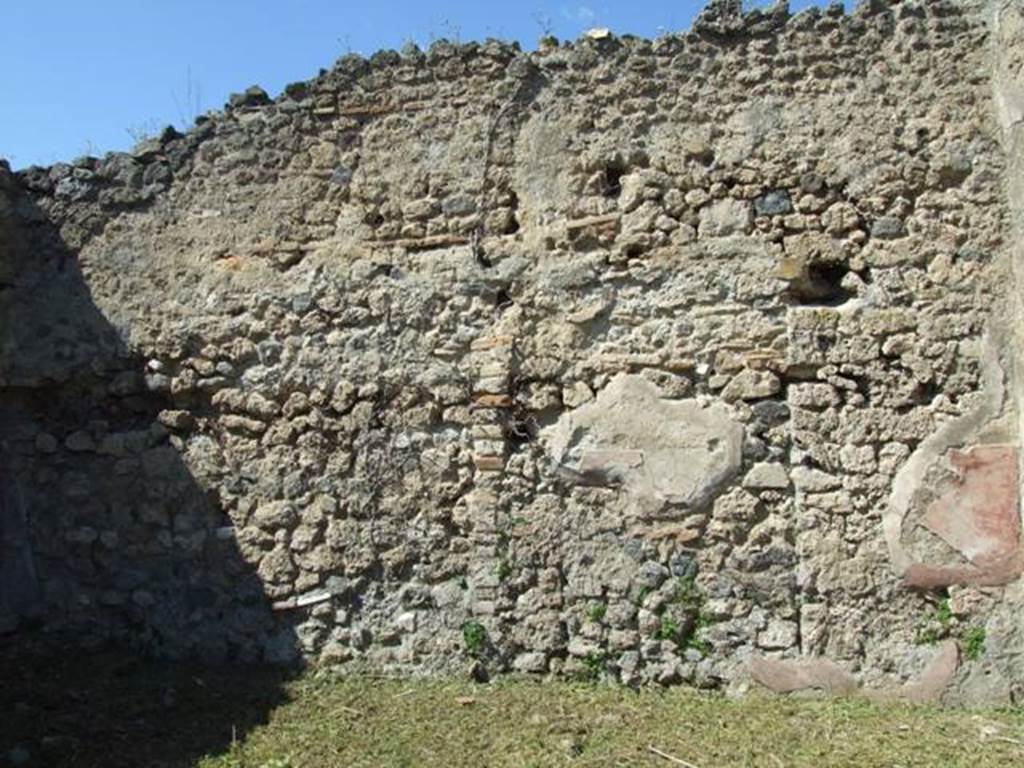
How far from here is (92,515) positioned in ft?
18.5

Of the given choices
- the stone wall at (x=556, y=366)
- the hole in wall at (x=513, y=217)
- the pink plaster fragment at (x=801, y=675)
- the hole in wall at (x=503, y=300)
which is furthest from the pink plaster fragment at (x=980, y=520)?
the hole in wall at (x=513, y=217)

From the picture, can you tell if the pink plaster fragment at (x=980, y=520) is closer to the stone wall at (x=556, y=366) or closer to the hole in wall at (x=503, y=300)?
the stone wall at (x=556, y=366)

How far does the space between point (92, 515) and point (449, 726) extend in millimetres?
2312

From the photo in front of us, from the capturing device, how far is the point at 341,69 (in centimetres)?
553

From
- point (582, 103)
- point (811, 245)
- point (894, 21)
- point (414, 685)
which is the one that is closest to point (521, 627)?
point (414, 685)

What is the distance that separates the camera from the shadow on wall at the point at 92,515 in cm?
537

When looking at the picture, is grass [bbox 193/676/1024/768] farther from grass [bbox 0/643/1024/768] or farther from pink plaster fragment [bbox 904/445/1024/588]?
pink plaster fragment [bbox 904/445/1024/588]

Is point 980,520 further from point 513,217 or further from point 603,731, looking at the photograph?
point 513,217

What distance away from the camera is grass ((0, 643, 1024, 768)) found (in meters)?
4.12

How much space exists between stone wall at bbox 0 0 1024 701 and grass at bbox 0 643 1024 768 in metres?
0.22

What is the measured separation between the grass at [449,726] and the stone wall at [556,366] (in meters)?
0.22

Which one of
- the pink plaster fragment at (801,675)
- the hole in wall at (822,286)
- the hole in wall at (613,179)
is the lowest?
the pink plaster fragment at (801,675)

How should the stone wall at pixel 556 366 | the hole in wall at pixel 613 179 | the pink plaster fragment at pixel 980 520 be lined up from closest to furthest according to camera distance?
the pink plaster fragment at pixel 980 520 < the stone wall at pixel 556 366 < the hole in wall at pixel 613 179

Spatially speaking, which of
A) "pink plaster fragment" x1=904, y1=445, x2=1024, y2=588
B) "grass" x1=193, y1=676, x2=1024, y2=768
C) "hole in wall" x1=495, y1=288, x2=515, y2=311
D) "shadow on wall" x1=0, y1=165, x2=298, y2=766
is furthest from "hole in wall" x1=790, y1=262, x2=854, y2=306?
"shadow on wall" x1=0, y1=165, x2=298, y2=766
